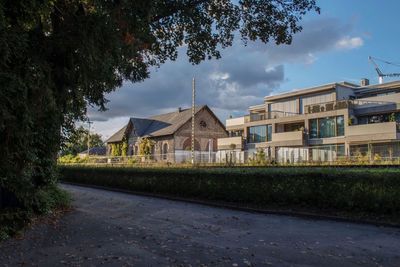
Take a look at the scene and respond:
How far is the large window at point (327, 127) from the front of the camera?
48.9 metres

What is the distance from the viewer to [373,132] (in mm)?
43812

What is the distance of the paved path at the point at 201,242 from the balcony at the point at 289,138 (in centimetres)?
4178

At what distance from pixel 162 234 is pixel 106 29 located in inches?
167

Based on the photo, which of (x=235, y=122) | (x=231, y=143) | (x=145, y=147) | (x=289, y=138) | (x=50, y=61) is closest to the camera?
(x=50, y=61)

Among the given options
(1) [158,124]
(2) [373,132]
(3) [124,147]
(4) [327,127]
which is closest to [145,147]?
(1) [158,124]

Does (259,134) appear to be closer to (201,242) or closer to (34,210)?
(34,210)

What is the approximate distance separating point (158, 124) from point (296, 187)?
212 ft

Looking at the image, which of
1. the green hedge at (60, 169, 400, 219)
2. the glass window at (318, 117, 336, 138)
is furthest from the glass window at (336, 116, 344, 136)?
the green hedge at (60, 169, 400, 219)

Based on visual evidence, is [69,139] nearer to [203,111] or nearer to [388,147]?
[388,147]

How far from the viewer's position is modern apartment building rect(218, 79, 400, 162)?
43.9 m

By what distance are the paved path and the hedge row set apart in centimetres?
109

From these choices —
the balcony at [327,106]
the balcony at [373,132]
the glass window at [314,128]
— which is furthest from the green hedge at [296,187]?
the glass window at [314,128]

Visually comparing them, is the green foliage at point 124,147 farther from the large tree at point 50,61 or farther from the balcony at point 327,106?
the large tree at point 50,61

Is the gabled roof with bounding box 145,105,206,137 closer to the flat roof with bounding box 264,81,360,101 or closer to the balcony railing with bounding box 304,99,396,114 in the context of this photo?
the flat roof with bounding box 264,81,360,101
